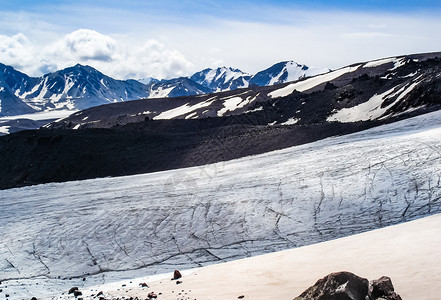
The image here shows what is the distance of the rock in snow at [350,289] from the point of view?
5664 mm

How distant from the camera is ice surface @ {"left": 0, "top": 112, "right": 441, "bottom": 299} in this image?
1279 cm

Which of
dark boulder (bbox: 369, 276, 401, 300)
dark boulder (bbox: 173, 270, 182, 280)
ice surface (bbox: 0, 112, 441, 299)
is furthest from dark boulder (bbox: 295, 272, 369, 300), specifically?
ice surface (bbox: 0, 112, 441, 299)

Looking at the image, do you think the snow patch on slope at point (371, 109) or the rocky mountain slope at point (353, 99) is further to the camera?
the snow patch on slope at point (371, 109)

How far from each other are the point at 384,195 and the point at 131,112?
122 meters

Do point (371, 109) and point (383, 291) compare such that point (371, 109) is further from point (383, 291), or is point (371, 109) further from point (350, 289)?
point (350, 289)

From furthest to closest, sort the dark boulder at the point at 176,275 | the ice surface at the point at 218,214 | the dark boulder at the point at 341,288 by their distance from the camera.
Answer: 1. the ice surface at the point at 218,214
2. the dark boulder at the point at 176,275
3. the dark boulder at the point at 341,288

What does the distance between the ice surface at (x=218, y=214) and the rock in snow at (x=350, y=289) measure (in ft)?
22.0

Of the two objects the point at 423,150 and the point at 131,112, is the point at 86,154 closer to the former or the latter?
the point at 423,150

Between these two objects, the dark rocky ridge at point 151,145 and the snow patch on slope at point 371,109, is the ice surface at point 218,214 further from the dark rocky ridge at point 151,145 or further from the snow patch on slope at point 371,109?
the snow patch on slope at point 371,109

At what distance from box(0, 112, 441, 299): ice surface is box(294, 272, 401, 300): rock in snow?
6700 mm

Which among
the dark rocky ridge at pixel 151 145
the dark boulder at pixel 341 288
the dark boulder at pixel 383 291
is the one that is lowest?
the dark boulder at pixel 383 291

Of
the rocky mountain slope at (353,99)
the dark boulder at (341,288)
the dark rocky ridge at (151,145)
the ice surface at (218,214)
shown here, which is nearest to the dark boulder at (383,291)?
the dark boulder at (341,288)

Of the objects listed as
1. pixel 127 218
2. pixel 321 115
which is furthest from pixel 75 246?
pixel 321 115

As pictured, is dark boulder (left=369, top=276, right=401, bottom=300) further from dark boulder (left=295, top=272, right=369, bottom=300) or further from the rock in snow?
dark boulder (left=295, top=272, right=369, bottom=300)
